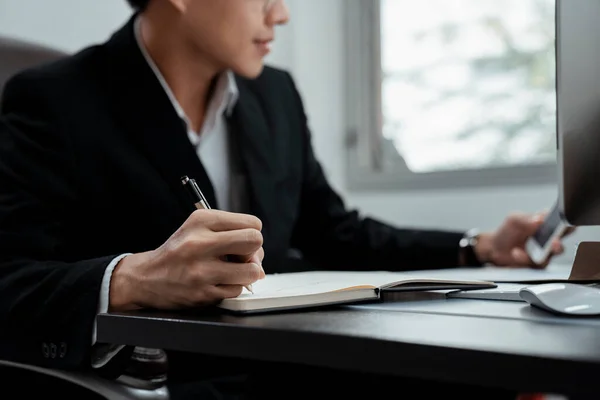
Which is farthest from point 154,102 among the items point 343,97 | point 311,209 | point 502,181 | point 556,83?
point 343,97

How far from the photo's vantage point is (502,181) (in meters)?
2.15

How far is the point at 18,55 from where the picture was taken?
119 cm

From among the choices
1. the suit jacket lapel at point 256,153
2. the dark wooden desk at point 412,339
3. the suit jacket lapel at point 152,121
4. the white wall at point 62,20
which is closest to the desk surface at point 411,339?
the dark wooden desk at point 412,339

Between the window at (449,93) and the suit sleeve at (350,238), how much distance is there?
78cm

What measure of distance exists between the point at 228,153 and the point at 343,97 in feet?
4.25

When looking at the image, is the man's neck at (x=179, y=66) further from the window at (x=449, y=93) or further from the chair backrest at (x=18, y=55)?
the window at (x=449, y=93)

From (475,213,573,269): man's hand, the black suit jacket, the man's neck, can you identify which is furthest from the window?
the man's neck

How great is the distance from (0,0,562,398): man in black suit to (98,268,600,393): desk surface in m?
0.08

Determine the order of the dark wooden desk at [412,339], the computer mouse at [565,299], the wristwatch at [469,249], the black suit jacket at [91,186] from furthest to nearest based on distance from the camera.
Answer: the wristwatch at [469,249] < the black suit jacket at [91,186] < the computer mouse at [565,299] < the dark wooden desk at [412,339]

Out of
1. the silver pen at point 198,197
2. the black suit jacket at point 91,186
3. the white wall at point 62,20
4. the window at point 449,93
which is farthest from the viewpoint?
the window at point 449,93

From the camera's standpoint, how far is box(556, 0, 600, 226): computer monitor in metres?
0.67

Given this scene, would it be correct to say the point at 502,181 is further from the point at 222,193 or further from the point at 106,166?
the point at 106,166

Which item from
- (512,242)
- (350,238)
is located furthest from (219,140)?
(512,242)

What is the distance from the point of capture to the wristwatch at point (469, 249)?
1.40 meters
